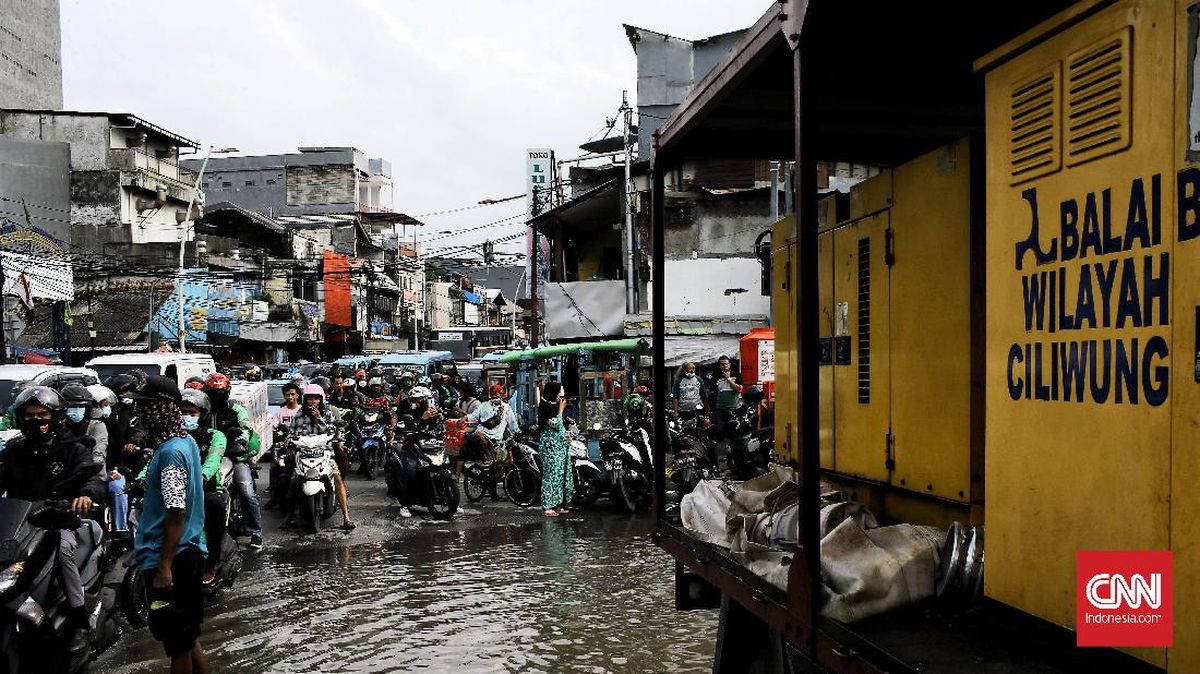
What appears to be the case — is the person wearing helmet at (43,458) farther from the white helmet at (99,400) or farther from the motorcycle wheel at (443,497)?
the motorcycle wheel at (443,497)

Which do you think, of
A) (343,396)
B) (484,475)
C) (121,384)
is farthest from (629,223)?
(121,384)

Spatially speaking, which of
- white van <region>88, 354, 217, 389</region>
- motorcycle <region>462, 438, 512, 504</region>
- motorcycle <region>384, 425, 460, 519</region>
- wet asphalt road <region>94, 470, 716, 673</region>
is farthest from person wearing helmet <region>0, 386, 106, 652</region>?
motorcycle <region>462, 438, 512, 504</region>

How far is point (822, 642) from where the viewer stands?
3.09 m

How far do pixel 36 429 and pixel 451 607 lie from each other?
3.63 metres

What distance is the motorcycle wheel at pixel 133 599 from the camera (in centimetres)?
781

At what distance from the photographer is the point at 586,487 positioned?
14367 millimetres

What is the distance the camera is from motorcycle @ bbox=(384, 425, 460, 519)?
13.7m

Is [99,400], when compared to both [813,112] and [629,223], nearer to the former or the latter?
[813,112]

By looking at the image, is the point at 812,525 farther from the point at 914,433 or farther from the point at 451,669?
the point at 451,669

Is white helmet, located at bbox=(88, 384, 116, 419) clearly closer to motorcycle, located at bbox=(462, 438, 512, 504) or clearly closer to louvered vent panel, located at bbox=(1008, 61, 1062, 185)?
motorcycle, located at bbox=(462, 438, 512, 504)

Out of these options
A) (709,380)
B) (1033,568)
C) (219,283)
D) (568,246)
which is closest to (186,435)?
(1033,568)

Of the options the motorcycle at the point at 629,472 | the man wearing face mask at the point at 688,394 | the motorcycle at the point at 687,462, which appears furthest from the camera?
the man wearing face mask at the point at 688,394

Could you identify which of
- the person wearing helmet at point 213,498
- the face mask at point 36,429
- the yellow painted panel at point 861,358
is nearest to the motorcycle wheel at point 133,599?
the person wearing helmet at point 213,498

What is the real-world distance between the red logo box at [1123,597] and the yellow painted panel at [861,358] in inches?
80.3
